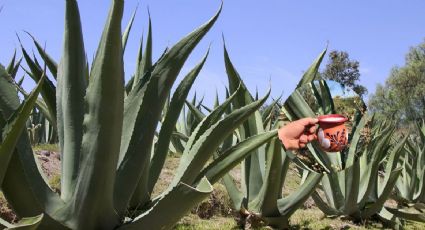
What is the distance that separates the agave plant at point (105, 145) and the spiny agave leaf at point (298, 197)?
148cm

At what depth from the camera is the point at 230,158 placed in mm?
1886

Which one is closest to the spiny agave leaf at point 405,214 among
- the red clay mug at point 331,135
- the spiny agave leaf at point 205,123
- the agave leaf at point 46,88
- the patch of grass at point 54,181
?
the red clay mug at point 331,135

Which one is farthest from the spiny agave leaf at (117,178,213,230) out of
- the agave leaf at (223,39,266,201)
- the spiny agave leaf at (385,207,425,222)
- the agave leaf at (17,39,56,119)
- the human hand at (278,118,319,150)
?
the spiny agave leaf at (385,207,425,222)

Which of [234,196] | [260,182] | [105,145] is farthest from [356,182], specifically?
[105,145]

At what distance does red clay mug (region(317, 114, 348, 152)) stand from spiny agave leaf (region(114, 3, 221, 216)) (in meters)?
0.85

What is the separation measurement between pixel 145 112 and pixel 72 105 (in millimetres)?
250

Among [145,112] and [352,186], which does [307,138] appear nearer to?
[145,112]

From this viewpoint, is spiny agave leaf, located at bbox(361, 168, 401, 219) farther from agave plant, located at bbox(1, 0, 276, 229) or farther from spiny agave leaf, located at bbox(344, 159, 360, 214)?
agave plant, located at bbox(1, 0, 276, 229)

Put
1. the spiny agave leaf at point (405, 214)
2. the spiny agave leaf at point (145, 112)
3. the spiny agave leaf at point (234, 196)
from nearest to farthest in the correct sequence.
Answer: the spiny agave leaf at point (145, 112), the spiny agave leaf at point (234, 196), the spiny agave leaf at point (405, 214)

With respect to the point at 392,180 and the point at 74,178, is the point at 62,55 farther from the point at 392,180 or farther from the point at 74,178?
the point at 392,180

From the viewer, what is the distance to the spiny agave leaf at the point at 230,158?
1.87 m

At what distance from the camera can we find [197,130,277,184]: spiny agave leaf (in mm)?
1865

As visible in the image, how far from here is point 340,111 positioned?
2996mm

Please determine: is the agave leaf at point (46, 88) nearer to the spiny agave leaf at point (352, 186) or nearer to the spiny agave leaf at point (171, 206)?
the spiny agave leaf at point (171, 206)
